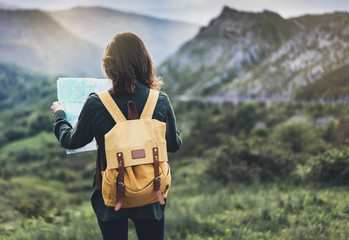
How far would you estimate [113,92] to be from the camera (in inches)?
57.8

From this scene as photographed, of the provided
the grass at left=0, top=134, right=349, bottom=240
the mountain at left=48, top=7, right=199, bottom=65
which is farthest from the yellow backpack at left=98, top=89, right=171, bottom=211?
the mountain at left=48, top=7, right=199, bottom=65

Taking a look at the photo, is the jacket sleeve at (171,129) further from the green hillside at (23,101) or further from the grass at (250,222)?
the green hillside at (23,101)

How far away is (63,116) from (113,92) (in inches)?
15.9

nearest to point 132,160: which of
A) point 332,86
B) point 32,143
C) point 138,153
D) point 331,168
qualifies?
point 138,153

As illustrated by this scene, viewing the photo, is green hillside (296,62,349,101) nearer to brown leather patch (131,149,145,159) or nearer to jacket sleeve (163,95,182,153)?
jacket sleeve (163,95,182,153)

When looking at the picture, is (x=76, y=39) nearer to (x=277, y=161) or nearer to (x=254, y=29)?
(x=254, y=29)

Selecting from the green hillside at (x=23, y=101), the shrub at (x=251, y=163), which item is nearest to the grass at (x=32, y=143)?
the green hillside at (x=23, y=101)

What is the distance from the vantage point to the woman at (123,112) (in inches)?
56.9

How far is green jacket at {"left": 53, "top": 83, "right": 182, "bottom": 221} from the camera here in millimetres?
1429

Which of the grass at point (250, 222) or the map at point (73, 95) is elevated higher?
the map at point (73, 95)

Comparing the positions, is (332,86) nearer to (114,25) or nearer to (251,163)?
(251,163)

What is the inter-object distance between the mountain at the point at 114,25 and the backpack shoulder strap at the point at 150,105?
144 metres

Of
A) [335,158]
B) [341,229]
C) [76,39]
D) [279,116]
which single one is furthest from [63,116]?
[76,39]

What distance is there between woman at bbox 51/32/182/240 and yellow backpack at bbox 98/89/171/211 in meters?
0.06
